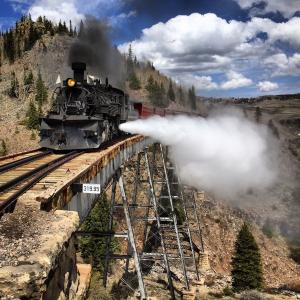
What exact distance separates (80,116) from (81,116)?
0.04 metres

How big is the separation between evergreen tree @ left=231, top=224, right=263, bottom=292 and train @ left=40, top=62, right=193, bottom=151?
15.0 m

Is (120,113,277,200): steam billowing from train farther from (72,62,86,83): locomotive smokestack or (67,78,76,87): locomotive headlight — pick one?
(67,78,76,87): locomotive headlight

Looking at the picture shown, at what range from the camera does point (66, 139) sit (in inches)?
581

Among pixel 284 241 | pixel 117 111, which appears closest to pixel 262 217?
pixel 284 241

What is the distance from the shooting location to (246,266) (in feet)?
93.8

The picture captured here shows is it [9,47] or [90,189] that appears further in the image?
[9,47]

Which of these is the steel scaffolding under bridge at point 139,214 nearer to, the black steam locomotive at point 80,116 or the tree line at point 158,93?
the black steam locomotive at point 80,116

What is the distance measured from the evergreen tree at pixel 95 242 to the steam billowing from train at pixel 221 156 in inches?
325

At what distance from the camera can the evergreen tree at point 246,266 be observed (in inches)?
1109

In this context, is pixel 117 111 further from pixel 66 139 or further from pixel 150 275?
pixel 150 275

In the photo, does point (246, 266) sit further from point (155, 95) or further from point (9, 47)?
point (9, 47)

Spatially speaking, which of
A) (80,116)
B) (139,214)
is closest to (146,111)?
(139,214)

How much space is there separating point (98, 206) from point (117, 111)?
37.8ft

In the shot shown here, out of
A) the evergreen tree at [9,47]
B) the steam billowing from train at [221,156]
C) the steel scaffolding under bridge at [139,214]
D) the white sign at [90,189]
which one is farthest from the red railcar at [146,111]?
the evergreen tree at [9,47]
